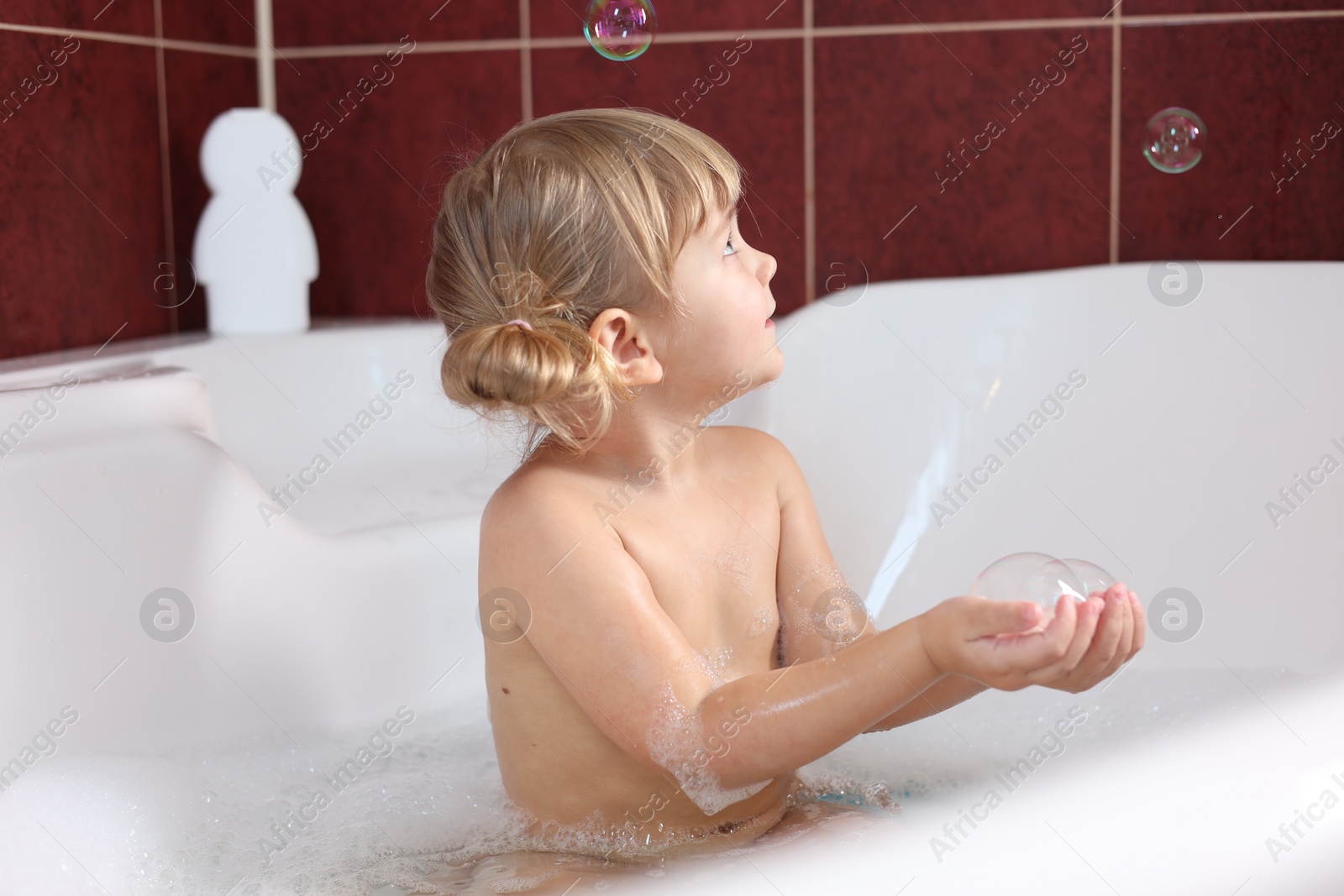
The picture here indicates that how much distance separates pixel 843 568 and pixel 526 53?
3.09ft

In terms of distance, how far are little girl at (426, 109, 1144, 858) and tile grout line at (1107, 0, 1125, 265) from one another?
904 mm

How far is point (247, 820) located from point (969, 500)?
824mm

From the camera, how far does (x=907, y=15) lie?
169cm

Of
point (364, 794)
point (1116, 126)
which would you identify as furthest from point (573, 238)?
point (1116, 126)

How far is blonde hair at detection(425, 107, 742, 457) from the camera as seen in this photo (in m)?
0.85

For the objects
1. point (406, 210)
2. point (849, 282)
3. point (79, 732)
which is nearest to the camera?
point (79, 732)

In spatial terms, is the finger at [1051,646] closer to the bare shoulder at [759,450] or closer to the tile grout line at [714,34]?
the bare shoulder at [759,450]

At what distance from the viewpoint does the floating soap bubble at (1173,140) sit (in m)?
1.48

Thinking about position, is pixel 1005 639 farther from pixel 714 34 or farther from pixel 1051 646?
pixel 714 34

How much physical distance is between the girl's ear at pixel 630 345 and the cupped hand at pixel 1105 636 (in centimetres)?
36

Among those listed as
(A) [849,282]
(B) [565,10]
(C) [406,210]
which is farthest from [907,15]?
(C) [406,210]

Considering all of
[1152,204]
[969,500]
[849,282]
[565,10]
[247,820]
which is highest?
[565,10]

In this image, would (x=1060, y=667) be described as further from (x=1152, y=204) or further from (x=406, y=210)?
(x=406, y=210)

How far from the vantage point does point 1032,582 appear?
2.13 ft
